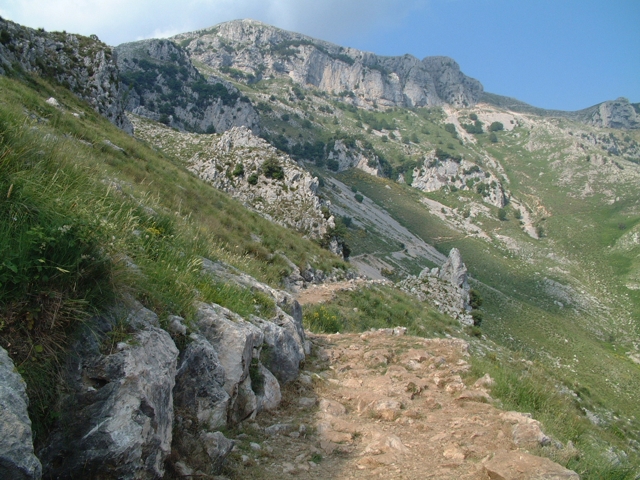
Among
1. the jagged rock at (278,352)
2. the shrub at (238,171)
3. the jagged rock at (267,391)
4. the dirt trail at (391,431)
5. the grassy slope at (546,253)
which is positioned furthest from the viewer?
the shrub at (238,171)

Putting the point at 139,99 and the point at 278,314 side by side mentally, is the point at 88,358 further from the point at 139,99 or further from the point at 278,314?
the point at 139,99

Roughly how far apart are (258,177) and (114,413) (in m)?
34.1

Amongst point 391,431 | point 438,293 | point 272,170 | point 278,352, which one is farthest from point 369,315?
point 272,170

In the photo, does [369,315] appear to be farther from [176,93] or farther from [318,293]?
[176,93]

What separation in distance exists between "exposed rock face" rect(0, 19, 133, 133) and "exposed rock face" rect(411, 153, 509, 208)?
112711 millimetres

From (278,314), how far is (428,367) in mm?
2851

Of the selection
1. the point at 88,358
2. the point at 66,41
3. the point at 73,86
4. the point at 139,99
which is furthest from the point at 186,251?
the point at 139,99

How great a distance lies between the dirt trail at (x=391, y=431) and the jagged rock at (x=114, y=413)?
2.97ft

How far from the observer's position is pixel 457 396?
539cm

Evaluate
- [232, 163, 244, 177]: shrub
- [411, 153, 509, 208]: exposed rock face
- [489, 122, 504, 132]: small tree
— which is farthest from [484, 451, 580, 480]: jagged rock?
[489, 122, 504, 132]: small tree

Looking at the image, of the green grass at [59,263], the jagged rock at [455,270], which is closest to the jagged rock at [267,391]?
the green grass at [59,263]

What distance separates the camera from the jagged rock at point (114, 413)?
2.30m

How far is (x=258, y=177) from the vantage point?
117ft

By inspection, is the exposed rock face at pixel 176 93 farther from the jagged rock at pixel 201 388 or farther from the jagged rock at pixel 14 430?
the jagged rock at pixel 14 430
